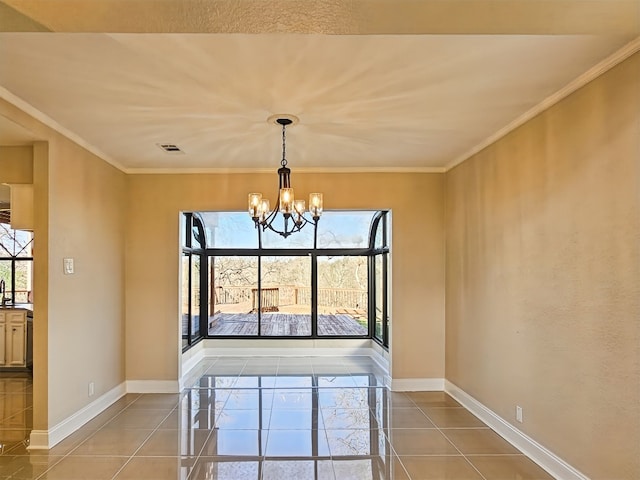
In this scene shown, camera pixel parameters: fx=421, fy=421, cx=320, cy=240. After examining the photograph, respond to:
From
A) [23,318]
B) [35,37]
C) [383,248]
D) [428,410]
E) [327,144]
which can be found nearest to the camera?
[35,37]

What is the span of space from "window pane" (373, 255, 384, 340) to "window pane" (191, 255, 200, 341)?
3.15 metres

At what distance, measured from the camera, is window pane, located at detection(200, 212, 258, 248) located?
25.8 ft

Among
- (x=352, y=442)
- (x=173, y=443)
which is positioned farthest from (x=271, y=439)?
(x=173, y=443)

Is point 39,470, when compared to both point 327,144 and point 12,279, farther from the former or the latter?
point 12,279

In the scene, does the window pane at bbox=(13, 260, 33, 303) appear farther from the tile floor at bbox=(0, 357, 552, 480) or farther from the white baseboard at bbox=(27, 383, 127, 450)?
the white baseboard at bbox=(27, 383, 127, 450)

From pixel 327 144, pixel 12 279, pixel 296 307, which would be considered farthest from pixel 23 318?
pixel 327 144

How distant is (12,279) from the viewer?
7.11 metres

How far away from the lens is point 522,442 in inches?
136

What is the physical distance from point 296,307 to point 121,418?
4.08 metres

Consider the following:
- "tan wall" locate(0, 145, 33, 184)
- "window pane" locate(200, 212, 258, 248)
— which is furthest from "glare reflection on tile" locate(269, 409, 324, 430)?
"window pane" locate(200, 212, 258, 248)

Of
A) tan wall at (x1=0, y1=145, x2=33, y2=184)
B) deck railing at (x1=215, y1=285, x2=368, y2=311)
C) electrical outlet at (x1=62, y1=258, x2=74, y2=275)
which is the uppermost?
tan wall at (x1=0, y1=145, x2=33, y2=184)

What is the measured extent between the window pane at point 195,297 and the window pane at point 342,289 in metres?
2.21

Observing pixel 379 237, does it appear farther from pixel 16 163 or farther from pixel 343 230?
pixel 16 163

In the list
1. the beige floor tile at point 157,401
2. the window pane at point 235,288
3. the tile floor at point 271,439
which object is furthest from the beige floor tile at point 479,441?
the window pane at point 235,288
